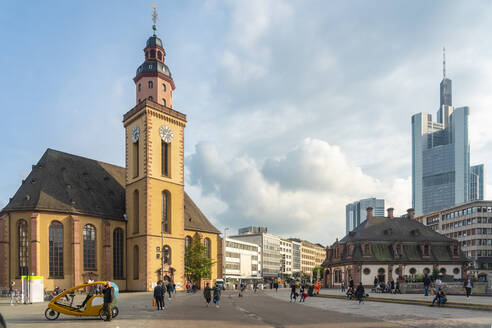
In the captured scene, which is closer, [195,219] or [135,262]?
[135,262]

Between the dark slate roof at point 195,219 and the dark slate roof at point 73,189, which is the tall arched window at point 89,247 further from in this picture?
the dark slate roof at point 195,219

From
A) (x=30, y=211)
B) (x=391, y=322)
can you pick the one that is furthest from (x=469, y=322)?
(x=30, y=211)

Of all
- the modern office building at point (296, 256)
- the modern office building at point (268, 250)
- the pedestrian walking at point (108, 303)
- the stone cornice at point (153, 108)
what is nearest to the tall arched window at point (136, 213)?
the stone cornice at point (153, 108)

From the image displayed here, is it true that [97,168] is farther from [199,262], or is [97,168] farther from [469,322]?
[469,322]

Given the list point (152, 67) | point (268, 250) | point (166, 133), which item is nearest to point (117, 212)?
point (166, 133)

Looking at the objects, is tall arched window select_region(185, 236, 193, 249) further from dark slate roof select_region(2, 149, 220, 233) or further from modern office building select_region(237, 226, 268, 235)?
modern office building select_region(237, 226, 268, 235)

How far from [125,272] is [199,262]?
10.8 m

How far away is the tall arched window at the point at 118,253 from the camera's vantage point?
57.3m

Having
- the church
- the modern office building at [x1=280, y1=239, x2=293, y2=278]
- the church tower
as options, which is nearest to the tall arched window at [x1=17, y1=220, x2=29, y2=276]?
the church

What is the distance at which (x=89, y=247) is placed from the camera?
54719 mm

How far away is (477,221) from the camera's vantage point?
103938mm

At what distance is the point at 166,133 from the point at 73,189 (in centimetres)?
1490

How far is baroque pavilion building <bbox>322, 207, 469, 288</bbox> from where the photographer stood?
6556 cm

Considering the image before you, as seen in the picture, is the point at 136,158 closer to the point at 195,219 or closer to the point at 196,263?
the point at 195,219
